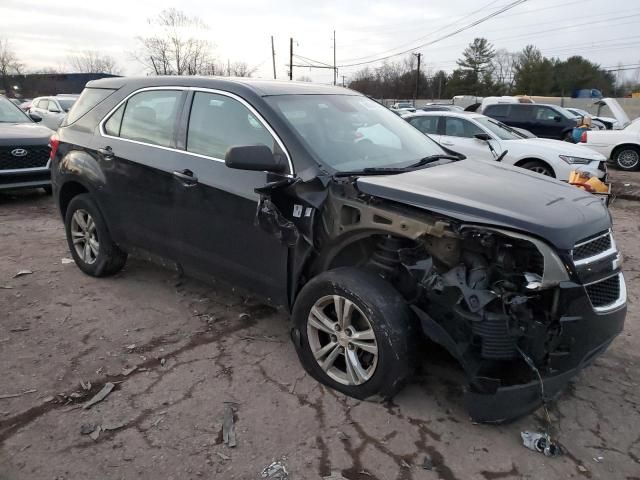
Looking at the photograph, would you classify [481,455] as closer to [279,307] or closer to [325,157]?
[279,307]

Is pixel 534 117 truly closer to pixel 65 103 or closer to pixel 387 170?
pixel 387 170

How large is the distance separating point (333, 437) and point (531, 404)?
1.04 m

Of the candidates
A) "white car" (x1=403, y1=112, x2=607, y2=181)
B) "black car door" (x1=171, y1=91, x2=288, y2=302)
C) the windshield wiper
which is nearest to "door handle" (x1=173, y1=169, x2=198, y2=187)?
"black car door" (x1=171, y1=91, x2=288, y2=302)

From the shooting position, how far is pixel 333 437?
106 inches

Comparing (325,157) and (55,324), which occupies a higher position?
(325,157)

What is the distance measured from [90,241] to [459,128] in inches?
295

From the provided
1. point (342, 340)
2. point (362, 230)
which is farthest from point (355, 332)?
point (362, 230)

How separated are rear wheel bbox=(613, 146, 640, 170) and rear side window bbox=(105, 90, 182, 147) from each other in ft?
43.6

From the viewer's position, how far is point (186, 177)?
11.8 feet

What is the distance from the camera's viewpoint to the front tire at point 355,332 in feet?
8.87

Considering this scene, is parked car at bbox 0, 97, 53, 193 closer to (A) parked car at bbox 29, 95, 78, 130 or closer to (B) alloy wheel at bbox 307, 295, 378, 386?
(B) alloy wheel at bbox 307, 295, 378, 386

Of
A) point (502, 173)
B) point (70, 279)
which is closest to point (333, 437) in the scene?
point (502, 173)

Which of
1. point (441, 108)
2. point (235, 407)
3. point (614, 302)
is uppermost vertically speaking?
point (441, 108)

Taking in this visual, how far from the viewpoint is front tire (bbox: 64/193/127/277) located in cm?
457
